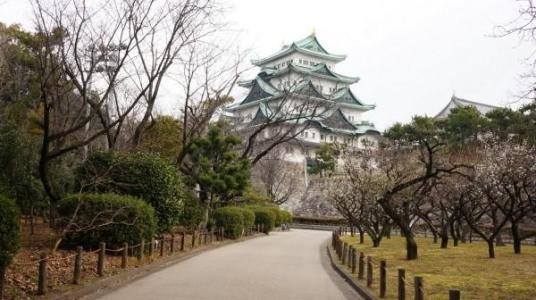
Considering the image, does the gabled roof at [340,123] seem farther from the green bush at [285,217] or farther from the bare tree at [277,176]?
the green bush at [285,217]

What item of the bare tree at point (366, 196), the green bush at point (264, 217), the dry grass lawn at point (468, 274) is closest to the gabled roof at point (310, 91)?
the bare tree at point (366, 196)

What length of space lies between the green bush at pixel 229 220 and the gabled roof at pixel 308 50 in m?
45.8

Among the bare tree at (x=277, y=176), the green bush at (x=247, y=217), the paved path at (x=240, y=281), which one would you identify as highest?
the bare tree at (x=277, y=176)

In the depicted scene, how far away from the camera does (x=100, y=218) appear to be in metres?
13.4

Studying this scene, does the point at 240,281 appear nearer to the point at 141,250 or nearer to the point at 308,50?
the point at 141,250

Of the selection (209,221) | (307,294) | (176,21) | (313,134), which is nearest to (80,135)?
(209,221)

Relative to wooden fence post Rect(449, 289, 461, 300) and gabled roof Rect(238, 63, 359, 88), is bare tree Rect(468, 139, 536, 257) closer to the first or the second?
wooden fence post Rect(449, 289, 461, 300)

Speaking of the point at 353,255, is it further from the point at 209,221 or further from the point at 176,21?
the point at 209,221

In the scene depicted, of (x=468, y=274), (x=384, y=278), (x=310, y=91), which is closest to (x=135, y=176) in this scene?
(x=384, y=278)

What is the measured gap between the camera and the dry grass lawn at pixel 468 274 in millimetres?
11273

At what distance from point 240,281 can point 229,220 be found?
50.1ft

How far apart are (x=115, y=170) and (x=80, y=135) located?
10.5 metres

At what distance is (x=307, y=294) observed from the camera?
34.9 ft

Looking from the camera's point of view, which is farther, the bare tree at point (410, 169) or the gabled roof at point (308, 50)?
the gabled roof at point (308, 50)
